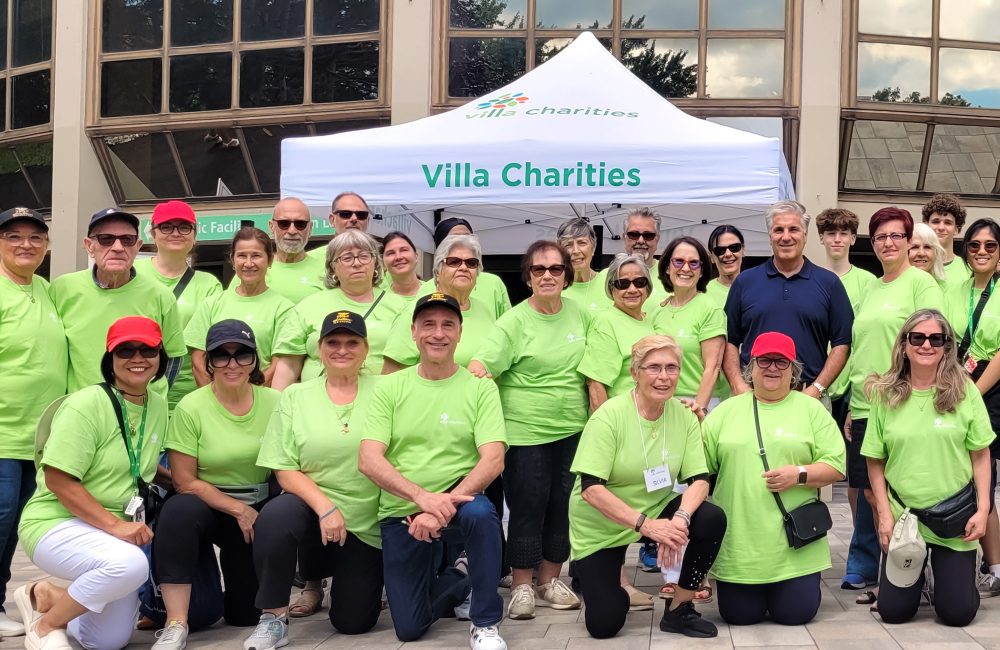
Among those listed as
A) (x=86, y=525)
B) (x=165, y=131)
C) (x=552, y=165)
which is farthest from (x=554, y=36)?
(x=86, y=525)

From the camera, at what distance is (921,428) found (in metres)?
5.07

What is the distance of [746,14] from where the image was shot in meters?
12.5

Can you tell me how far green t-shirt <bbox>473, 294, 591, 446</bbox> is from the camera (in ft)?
18.0

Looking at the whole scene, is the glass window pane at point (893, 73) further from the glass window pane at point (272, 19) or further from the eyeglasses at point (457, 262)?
the eyeglasses at point (457, 262)

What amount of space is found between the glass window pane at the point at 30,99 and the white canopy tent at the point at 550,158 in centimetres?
846

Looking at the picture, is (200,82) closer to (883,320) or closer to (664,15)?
(664,15)

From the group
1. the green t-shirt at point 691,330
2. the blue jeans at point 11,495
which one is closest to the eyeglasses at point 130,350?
the blue jeans at point 11,495

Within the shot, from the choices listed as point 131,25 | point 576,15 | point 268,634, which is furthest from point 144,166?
point 268,634

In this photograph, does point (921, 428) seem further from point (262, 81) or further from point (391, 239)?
point (262, 81)

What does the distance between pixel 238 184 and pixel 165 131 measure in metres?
1.12

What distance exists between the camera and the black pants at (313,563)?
483cm

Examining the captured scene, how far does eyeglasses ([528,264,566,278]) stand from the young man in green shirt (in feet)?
2.17

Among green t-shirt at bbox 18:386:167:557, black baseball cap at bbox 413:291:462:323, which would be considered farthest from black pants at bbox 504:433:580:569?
green t-shirt at bbox 18:386:167:557

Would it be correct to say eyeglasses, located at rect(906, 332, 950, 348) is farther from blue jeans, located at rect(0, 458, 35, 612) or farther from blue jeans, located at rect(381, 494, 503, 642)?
blue jeans, located at rect(0, 458, 35, 612)
